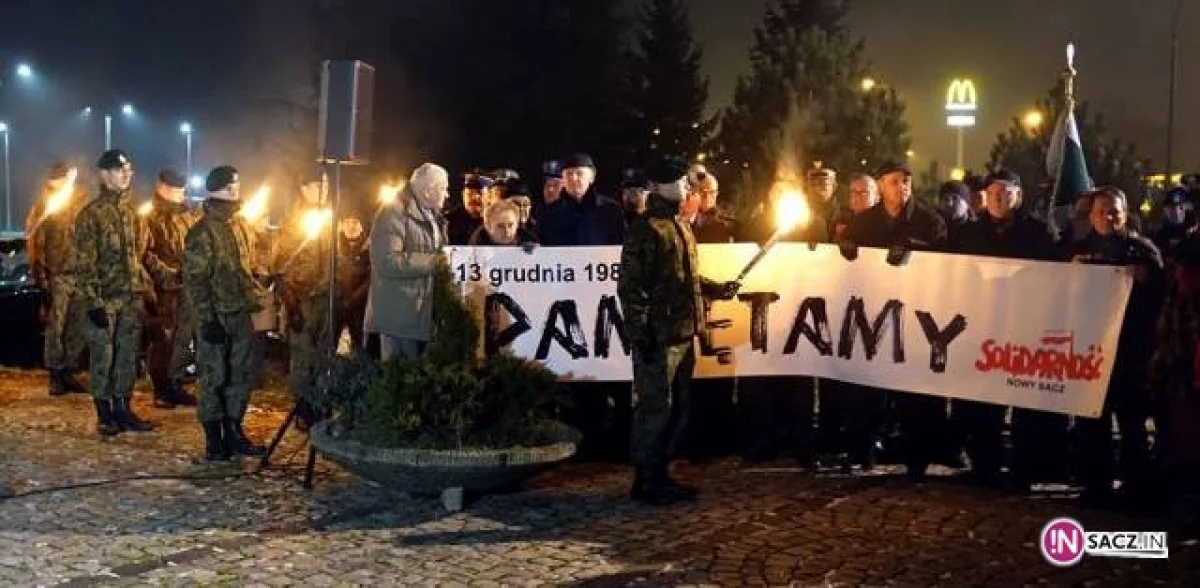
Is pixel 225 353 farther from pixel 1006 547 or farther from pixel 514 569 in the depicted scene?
pixel 1006 547

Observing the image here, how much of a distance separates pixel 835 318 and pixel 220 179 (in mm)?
4552

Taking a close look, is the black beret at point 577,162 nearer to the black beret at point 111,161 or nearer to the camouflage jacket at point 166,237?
the black beret at point 111,161

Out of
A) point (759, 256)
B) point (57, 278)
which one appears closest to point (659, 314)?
point (759, 256)

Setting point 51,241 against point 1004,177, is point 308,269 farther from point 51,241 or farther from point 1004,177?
point 1004,177

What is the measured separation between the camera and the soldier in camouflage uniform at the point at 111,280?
32.6ft

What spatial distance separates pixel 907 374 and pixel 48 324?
8.15m

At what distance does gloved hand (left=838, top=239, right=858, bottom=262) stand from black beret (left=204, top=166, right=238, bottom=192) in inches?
173

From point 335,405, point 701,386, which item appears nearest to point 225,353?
point 335,405

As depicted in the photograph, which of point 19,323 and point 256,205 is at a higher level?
point 256,205

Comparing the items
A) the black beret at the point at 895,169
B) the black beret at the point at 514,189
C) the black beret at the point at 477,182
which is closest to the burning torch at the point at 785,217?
the black beret at the point at 895,169

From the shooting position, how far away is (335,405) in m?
8.02

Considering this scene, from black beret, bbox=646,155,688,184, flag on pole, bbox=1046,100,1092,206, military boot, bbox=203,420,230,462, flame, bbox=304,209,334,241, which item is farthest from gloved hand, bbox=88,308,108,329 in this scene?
flag on pole, bbox=1046,100,1092,206

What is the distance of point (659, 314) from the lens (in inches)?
311

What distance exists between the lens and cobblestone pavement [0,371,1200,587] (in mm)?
6543
